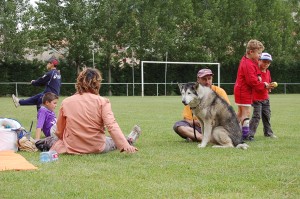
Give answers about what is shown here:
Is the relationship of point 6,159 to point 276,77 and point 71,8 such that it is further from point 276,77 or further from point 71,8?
point 276,77

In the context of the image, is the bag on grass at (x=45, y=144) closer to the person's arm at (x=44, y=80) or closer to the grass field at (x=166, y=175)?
the grass field at (x=166, y=175)

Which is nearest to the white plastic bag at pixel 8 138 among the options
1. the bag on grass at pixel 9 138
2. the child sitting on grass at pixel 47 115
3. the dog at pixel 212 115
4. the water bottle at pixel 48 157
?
the bag on grass at pixel 9 138

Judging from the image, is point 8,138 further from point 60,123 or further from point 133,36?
point 133,36

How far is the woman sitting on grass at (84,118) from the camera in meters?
7.83

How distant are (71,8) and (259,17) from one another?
19.8 metres

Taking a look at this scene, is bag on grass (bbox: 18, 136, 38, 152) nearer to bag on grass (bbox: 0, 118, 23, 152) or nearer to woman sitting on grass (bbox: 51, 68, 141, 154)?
bag on grass (bbox: 0, 118, 23, 152)

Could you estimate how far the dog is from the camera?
927cm

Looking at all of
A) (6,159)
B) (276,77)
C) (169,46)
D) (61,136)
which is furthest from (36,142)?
(276,77)

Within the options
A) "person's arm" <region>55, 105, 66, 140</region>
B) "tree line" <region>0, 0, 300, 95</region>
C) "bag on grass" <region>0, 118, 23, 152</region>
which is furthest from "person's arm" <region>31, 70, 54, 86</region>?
"tree line" <region>0, 0, 300, 95</region>

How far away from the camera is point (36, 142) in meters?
8.76

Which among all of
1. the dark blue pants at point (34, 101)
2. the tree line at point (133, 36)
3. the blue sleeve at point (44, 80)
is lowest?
the dark blue pants at point (34, 101)

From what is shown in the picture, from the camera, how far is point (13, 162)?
23.3 ft

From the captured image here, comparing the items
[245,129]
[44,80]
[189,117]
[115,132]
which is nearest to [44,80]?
[44,80]

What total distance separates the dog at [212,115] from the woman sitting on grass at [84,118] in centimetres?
197
